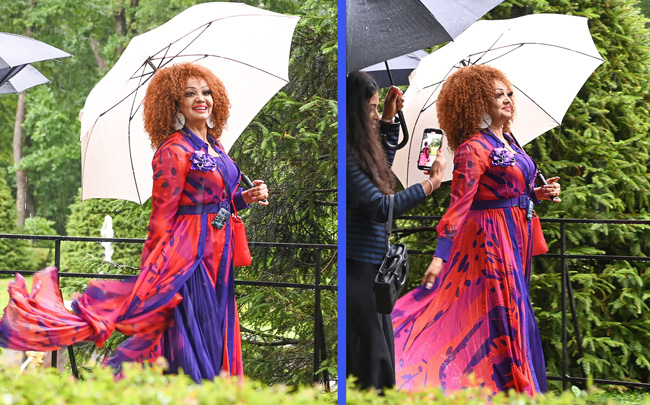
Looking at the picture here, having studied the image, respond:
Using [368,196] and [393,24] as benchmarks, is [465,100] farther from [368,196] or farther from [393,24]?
[368,196]

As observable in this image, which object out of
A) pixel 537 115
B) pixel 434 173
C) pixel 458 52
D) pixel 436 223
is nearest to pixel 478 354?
pixel 436 223

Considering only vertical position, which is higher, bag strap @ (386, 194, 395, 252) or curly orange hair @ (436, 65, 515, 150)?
curly orange hair @ (436, 65, 515, 150)

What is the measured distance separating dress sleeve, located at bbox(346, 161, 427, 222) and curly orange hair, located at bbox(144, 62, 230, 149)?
62cm

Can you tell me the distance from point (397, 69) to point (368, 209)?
69 centimetres

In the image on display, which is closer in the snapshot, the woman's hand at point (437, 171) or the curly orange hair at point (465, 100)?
the woman's hand at point (437, 171)

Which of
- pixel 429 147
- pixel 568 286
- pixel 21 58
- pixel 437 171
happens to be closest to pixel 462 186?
pixel 437 171

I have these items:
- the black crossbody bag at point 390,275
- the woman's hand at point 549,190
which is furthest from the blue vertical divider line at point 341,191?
the woman's hand at point 549,190

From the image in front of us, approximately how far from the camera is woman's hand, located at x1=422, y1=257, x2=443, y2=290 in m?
3.37

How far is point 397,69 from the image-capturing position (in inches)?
131

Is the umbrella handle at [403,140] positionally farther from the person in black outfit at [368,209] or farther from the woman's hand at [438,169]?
the woman's hand at [438,169]

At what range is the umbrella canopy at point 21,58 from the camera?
10.9 feet

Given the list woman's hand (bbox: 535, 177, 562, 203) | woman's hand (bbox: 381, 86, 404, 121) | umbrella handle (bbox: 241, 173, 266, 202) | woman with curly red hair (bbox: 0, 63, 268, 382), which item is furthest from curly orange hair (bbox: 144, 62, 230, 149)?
woman's hand (bbox: 535, 177, 562, 203)

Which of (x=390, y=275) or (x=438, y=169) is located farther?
(x=438, y=169)

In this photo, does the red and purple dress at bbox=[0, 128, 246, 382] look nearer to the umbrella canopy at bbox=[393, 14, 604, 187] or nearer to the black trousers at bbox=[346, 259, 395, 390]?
the black trousers at bbox=[346, 259, 395, 390]
